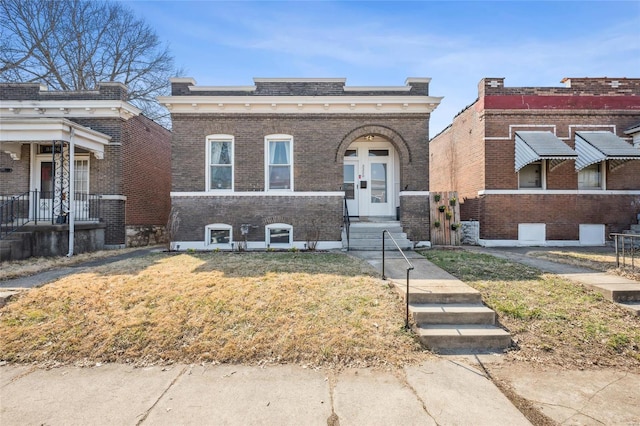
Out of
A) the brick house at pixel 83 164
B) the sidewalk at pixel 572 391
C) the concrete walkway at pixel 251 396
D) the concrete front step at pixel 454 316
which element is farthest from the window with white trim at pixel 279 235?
the sidewalk at pixel 572 391

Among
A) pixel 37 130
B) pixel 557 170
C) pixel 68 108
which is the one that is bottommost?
pixel 557 170

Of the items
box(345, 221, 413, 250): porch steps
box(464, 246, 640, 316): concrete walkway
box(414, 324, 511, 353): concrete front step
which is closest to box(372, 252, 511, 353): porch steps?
box(414, 324, 511, 353): concrete front step

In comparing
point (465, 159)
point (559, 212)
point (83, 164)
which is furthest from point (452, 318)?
point (83, 164)

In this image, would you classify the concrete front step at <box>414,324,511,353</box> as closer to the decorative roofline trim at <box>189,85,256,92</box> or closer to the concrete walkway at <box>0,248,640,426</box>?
the concrete walkway at <box>0,248,640,426</box>

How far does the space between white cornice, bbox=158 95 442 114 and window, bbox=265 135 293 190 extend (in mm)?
1054

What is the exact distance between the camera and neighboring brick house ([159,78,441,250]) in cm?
1080

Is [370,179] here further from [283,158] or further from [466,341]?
[466,341]

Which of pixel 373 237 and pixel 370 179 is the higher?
pixel 370 179

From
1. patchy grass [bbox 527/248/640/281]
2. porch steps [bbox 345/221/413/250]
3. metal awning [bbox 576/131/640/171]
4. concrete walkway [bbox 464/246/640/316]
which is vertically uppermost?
metal awning [bbox 576/131/640/171]

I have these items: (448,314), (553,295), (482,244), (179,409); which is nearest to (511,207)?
(482,244)

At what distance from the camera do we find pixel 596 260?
27.7 ft

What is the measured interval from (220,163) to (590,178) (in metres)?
14.0

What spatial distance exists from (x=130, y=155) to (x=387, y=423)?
13150 millimetres

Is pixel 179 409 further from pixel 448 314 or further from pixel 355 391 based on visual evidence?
pixel 448 314
